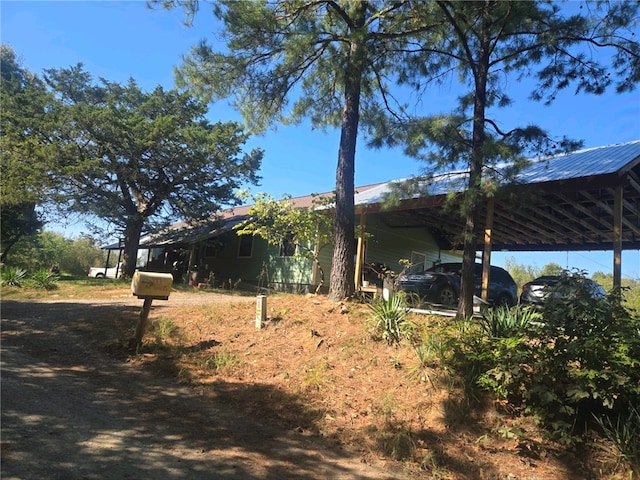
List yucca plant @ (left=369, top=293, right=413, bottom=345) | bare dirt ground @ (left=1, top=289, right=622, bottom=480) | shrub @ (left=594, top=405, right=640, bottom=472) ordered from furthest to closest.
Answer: yucca plant @ (left=369, top=293, right=413, bottom=345) → shrub @ (left=594, top=405, right=640, bottom=472) → bare dirt ground @ (left=1, top=289, right=622, bottom=480)

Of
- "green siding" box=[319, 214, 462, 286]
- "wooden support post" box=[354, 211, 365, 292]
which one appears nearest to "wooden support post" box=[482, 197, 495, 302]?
"wooden support post" box=[354, 211, 365, 292]

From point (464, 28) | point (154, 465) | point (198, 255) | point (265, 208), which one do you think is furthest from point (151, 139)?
point (154, 465)

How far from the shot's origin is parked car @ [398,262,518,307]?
35.6 feet

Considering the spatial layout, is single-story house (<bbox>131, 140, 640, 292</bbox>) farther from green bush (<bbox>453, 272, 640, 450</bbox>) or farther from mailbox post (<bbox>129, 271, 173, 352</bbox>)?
mailbox post (<bbox>129, 271, 173, 352</bbox>)

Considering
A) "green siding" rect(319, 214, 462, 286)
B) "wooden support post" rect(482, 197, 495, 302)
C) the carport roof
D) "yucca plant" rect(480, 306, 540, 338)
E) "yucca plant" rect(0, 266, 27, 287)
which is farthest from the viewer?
"green siding" rect(319, 214, 462, 286)

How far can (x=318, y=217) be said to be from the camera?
11.1m

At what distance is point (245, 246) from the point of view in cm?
2017

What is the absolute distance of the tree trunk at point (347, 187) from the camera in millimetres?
7723

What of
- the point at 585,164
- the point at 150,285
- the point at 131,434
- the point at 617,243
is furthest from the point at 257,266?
the point at 131,434

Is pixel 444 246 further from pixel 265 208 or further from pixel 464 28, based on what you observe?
pixel 464 28

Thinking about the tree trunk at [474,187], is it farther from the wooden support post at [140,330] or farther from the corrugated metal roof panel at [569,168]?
the wooden support post at [140,330]

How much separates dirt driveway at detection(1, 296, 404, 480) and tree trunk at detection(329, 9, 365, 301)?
3.59m

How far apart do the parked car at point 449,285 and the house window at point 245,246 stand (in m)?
10.00

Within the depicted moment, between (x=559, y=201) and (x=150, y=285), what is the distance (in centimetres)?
967
